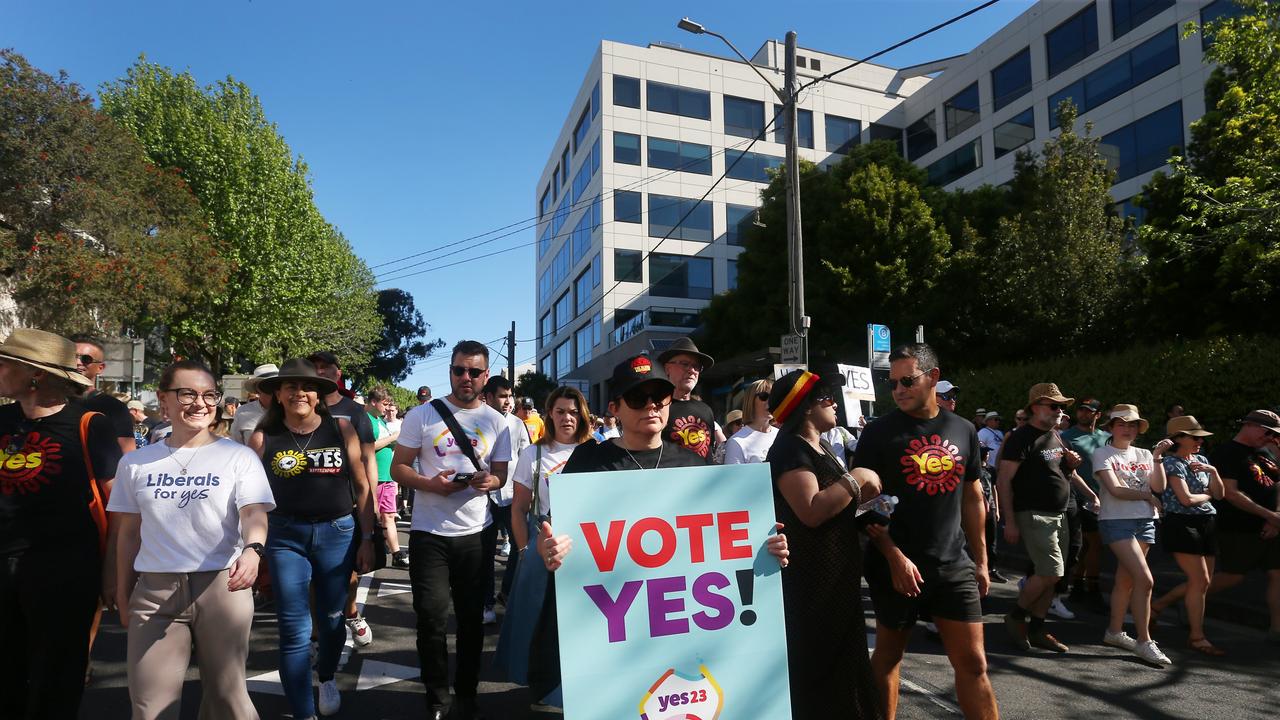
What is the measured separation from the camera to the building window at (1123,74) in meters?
26.0

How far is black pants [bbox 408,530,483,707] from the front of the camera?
4141 mm

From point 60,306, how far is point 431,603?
68.9 feet

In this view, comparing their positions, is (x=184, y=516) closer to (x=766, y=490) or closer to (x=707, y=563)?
(x=707, y=563)

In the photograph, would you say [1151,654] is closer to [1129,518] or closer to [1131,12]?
[1129,518]

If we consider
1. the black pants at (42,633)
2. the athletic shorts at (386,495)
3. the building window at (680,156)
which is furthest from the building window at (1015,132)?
the black pants at (42,633)

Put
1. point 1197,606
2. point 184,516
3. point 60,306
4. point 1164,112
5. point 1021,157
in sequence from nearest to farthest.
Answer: point 184,516, point 1197,606, point 60,306, point 1021,157, point 1164,112

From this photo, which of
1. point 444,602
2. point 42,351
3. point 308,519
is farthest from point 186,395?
point 444,602

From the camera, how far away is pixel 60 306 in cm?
1988

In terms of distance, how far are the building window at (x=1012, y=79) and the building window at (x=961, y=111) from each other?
109 cm

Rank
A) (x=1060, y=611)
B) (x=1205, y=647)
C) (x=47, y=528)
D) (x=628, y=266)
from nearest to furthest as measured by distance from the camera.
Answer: (x=47, y=528) < (x=1205, y=647) < (x=1060, y=611) < (x=628, y=266)

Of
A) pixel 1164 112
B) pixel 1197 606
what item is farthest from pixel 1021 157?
pixel 1197 606

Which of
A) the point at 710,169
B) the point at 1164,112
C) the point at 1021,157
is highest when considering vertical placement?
the point at 710,169

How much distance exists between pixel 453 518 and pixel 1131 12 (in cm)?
3235

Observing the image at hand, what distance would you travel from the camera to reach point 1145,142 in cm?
2680
